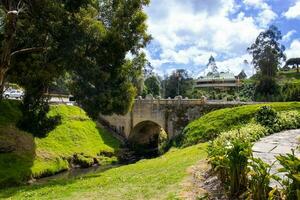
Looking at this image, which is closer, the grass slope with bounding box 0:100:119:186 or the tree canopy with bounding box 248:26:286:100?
the grass slope with bounding box 0:100:119:186

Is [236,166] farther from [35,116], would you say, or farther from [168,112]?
[168,112]

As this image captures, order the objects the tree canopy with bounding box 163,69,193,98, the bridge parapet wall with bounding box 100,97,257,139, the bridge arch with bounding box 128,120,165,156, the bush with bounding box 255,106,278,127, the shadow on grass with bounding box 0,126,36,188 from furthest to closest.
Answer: the tree canopy with bounding box 163,69,193,98, the bridge arch with bounding box 128,120,165,156, the bridge parapet wall with bounding box 100,97,257,139, the shadow on grass with bounding box 0,126,36,188, the bush with bounding box 255,106,278,127

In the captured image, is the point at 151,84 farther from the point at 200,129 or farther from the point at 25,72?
the point at 25,72

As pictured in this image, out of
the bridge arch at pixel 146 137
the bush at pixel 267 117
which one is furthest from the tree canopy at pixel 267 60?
the bush at pixel 267 117

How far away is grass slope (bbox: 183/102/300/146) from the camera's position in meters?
29.5

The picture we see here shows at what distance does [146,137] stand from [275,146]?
37.3m

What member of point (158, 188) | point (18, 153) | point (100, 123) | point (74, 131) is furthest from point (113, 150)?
point (158, 188)

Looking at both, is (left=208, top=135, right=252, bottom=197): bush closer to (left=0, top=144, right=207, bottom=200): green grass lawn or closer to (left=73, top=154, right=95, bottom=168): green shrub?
(left=0, top=144, right=207, bottom=200): green grass lawn

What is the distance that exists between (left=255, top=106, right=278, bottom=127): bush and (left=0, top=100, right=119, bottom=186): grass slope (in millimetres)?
16049

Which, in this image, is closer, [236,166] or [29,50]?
[236,166]

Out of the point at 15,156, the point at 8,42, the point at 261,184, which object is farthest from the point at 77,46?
the point at 261,184

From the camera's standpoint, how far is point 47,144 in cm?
3591

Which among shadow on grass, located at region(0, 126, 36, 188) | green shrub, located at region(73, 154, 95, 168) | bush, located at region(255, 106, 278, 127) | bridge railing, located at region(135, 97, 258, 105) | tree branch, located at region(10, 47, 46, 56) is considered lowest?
green shrub, located at region(73, 154, 95, 168)

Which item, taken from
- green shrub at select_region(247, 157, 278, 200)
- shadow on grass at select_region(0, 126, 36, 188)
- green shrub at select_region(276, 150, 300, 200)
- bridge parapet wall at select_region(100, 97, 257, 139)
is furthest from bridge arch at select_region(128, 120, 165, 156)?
green shrub at select_region(276, 150, 300, 200)
